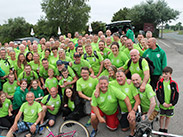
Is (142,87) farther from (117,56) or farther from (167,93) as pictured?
(117,56)

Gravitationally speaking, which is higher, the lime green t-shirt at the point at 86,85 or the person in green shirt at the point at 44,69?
the person in green shirt at the point at 44,69

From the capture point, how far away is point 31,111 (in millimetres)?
4277

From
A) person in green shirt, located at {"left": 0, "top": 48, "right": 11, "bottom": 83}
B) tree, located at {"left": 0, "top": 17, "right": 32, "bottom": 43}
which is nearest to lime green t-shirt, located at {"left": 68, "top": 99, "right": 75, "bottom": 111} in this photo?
person in green shirt, located at {"left": 0, "top": 48, "right": 11, "bottom": 83}

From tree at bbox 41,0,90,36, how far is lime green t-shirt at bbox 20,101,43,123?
24.8 m

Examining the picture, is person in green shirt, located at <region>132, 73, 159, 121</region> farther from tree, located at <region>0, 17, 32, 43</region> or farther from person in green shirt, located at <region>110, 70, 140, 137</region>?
tree, located at <region>0, 17, 32, 43</region>

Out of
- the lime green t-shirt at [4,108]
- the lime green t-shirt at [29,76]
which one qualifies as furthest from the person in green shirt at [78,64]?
the lime green t-shirt at [4,108]

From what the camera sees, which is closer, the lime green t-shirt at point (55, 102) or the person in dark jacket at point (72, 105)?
the person in dark jacket at point (72, 105)

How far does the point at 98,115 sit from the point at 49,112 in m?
1.86

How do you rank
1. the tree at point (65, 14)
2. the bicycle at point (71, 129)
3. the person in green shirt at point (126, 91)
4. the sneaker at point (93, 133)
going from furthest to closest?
the tree at point (65, 14), the sneaker at point (93, 133), the bicycle at point (71, 129), the person in green shirt at point (126, 91)

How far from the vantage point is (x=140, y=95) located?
360cm

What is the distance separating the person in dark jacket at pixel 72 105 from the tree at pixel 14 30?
34.3 metres

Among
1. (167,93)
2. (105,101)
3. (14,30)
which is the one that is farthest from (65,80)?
(14,30)

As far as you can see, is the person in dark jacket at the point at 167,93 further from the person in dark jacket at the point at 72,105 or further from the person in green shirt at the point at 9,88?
the person in green shirt at the point at 9,88

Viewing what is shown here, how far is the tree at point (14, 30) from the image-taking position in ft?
112
